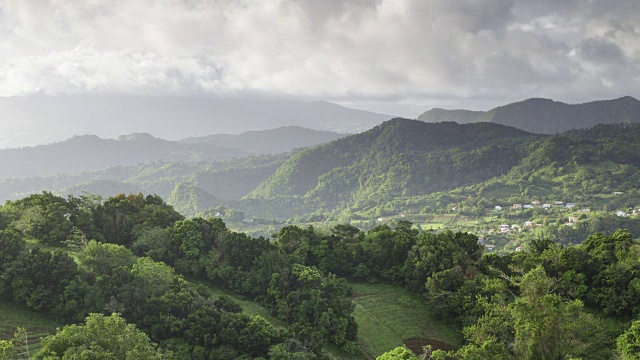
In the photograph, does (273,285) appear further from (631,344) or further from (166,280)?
(631,344)

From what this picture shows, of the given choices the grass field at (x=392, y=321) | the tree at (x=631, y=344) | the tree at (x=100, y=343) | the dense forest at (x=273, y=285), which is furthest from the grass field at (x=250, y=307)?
the tree at (x=631, y=344)

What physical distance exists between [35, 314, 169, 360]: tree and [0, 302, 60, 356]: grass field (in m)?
10.5

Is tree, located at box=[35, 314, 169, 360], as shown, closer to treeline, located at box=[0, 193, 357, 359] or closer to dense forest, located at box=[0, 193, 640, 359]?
dense forest, located at box=[0, 193, 640, 359]

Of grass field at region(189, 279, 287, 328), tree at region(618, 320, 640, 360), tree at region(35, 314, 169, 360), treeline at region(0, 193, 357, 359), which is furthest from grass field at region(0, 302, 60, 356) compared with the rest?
tree at region(618, 320, 640, 360)

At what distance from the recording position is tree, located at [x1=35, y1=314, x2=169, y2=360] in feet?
67.8

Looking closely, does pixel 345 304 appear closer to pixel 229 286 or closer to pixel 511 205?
pixel 229 286

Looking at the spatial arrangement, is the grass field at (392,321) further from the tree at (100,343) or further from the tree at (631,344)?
the tree at (100,343)

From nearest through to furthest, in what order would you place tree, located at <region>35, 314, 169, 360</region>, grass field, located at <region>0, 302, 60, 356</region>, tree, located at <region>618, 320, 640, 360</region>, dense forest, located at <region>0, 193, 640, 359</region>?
1. tree, located at <region>35, 314, 169, 360</region>
2. dense forest, located at <region>0, 193, 640, 359</region>
3. tree, located at <region>618, 320, 640, 360</region>
4. grass field, located at <region>0, 302, 60, 356</region>

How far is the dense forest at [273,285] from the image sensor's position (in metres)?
22.9

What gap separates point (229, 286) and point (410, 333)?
19.1 m

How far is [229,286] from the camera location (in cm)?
4572

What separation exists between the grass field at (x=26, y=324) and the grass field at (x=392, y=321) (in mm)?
25545

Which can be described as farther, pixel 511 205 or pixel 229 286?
pixel 511 205

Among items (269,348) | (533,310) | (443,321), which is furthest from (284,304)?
(533,310)
